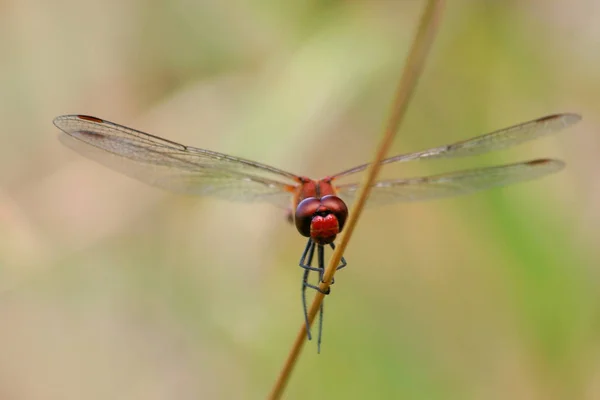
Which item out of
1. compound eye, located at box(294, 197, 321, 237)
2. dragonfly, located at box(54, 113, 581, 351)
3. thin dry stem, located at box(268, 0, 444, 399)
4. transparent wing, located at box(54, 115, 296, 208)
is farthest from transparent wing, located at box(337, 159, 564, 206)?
thin dry stem, located at box(268, 0, 444, 399)

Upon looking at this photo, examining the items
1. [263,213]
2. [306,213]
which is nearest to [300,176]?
[306,213]

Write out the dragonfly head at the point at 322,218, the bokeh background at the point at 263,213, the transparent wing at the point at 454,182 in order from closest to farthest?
the dragonfly head at the point at 322,218, the transparent wing at the point at 454,182, the bokeh background at the point at 263,213

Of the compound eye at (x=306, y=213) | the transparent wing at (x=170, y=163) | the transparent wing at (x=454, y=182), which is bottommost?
the compound eye at (x=306, y=213)

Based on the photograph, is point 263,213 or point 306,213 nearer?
point 306,213

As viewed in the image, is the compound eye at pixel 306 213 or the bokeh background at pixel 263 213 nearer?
the compound eye at pixel 306 213

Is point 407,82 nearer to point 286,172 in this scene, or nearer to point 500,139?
point 286,172

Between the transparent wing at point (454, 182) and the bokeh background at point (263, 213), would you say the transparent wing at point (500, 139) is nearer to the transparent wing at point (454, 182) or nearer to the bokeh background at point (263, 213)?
the transparent wing at point (454, 182)

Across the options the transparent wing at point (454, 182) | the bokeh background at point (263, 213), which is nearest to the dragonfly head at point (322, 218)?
the transparent wing at point (454, 182)
